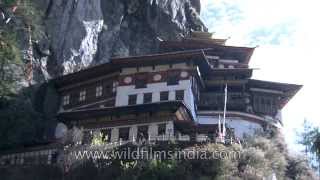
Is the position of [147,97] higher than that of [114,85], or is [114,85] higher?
[114,85]

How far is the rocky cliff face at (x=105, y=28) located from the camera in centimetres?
5297

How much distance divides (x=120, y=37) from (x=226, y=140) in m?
26.7

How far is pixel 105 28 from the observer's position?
5894cm

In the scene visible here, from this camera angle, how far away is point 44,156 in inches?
1578

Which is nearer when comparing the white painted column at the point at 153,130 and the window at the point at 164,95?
the white painted column at the point at 153,130

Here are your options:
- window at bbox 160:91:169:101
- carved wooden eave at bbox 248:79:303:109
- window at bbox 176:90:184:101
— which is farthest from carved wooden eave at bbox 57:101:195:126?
carved wooden eave at bbox 248:79:303:109

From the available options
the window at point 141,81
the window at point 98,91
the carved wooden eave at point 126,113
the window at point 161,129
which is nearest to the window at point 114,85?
the window at point 98,91

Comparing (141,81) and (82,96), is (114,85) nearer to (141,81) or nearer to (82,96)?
(141,81)

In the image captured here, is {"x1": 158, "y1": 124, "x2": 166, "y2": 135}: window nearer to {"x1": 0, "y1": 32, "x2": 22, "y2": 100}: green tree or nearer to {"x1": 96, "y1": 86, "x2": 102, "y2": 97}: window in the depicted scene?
{"x1": 96, "y1": 86, "x2": 102, "y2": 97}: window

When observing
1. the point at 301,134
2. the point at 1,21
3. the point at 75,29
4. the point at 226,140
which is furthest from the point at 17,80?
the point at 301,134

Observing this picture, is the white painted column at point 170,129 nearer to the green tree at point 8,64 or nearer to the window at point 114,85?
the window at point 114,85

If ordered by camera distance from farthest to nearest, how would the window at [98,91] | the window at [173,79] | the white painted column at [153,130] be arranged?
the window at [98,91]
the window at [173,79]
the white painted column at [153,130]

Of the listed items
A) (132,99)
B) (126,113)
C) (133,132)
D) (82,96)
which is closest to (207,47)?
(82,96)

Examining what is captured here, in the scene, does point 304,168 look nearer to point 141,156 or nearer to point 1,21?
point 141,156
